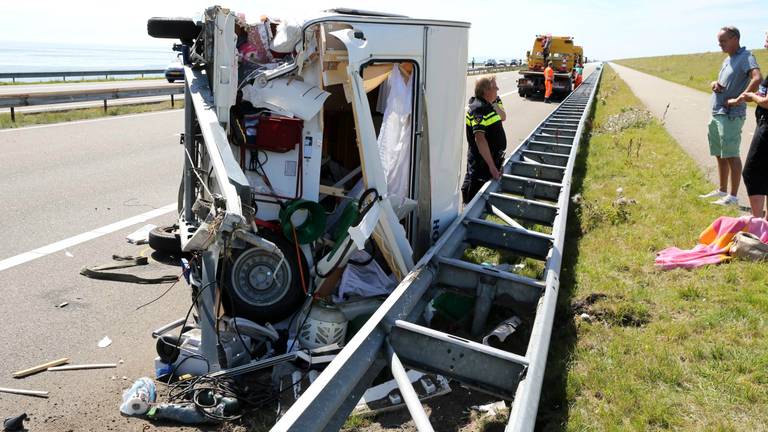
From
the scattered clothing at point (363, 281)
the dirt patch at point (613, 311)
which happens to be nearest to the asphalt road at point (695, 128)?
the dirt patch at point (613, 311)

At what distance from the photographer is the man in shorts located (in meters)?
7.47

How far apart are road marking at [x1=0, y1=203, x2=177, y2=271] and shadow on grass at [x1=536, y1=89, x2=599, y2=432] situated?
487cm

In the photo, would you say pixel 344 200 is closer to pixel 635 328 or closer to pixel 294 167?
pixel 294 167

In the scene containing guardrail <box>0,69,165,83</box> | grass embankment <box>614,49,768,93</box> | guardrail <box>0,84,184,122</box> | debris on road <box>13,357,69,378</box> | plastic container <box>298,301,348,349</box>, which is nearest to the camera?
debris on road <box>13,357,69,378</box>

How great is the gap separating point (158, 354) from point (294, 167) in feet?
5.36

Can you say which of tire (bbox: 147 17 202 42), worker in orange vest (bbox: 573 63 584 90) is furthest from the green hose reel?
worker in orange vest (bbox: 573 63 584 90)

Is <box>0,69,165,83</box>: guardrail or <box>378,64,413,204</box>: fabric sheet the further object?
<box>0,69,165,83</box>: guardrail

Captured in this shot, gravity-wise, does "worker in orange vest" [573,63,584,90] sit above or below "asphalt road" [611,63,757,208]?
above

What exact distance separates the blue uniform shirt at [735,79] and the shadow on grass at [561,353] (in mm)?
2644

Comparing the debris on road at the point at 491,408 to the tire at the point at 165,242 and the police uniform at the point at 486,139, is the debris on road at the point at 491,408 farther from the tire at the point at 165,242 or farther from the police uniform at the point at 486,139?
the tire at the point at 165,242

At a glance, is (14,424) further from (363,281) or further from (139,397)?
(363,281)

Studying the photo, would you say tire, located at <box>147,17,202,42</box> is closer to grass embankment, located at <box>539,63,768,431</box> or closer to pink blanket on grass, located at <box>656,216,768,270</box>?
grass embankment, located at <box>539,63,768,431</box>

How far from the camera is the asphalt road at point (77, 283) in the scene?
3918 millimetres

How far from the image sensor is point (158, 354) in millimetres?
4242
